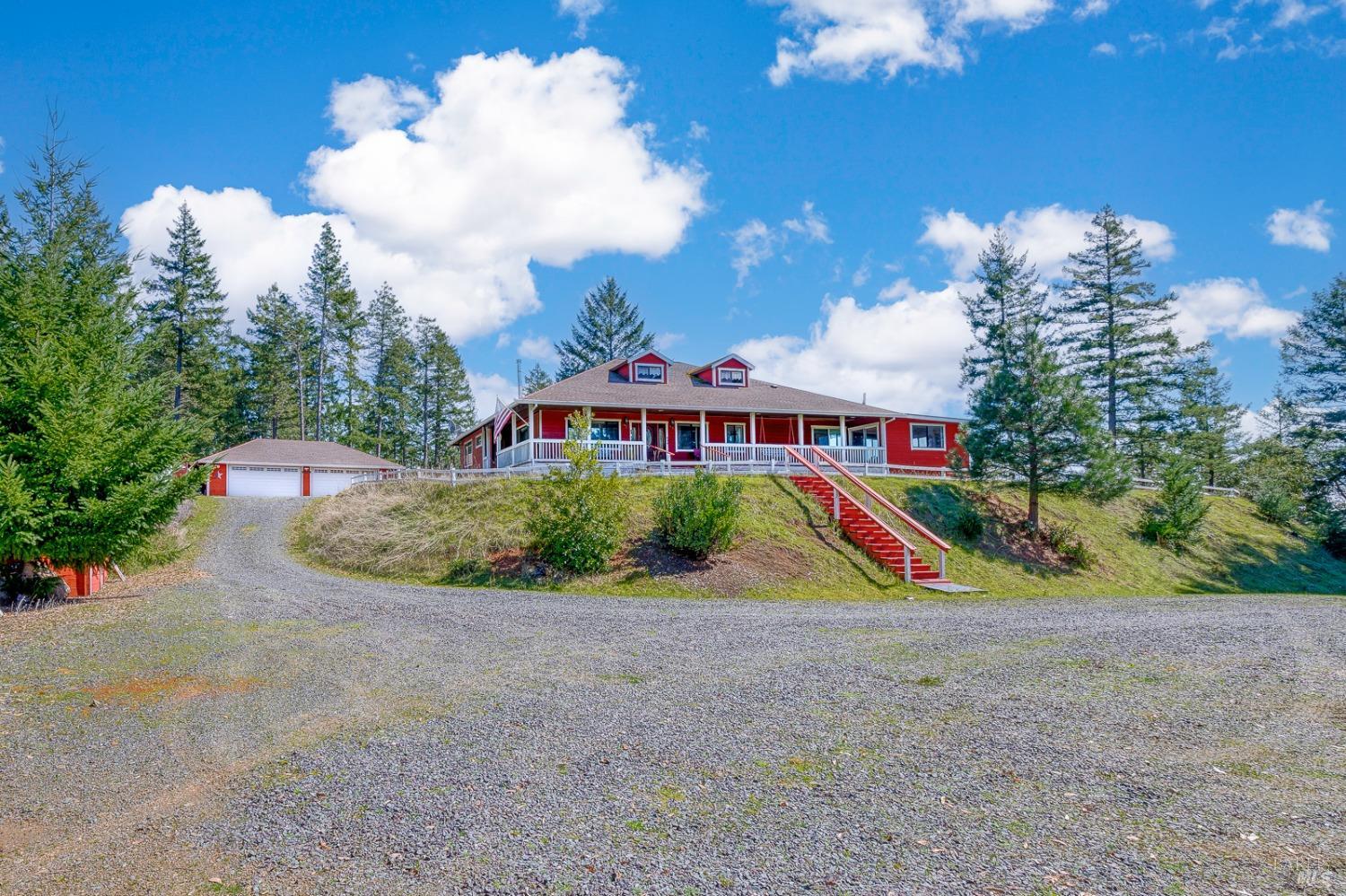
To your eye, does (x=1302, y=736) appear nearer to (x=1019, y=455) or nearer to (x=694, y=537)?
(x=694, y=537)

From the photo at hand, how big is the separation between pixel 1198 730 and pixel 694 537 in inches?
497

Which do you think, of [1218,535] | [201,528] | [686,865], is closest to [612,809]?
[686,865]

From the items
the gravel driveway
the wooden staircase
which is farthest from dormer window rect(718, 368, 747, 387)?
the gravel driveway

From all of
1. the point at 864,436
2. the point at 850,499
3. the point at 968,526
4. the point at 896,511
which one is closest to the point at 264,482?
the point at 864,436

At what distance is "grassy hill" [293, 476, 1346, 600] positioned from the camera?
1797cm

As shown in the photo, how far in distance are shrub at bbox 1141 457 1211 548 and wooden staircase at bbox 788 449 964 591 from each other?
33.8 feet

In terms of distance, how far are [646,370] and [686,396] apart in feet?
10.6

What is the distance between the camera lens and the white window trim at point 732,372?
112 feet

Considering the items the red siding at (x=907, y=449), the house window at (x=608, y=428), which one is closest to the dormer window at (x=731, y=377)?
the house window at (x=608, y=428)

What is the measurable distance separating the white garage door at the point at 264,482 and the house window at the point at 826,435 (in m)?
27.1

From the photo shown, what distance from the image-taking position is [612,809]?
4762 mm

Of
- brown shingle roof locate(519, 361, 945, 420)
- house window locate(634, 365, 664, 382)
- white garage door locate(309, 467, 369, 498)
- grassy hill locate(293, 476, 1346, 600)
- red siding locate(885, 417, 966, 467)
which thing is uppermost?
house window locate(634, 365, 664, 382)

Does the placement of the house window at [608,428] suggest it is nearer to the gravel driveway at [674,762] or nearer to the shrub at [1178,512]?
the shrub at [1178,512]

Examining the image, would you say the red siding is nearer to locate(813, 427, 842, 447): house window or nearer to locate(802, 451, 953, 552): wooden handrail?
locate(813, 427, 842, 447): house window
